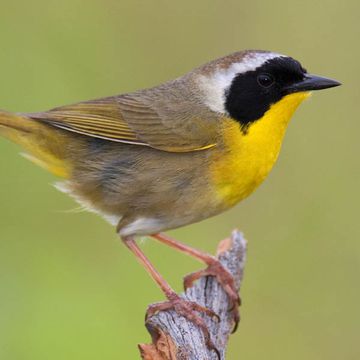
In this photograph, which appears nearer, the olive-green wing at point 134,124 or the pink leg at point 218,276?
the olive-green wing at point 134,124

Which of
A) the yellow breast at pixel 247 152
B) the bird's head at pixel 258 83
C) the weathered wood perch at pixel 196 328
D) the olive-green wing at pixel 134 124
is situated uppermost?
the olive-green wing at pixel 134 124

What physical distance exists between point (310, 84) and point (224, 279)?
1.33 metres

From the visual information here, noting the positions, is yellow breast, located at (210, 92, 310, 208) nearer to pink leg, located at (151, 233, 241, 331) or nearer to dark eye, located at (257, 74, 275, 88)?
dark eye, located at (257, 74, 275, 88)

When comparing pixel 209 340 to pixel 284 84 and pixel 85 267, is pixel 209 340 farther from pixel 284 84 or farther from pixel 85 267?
pixel 85 267

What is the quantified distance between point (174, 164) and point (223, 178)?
331 mm

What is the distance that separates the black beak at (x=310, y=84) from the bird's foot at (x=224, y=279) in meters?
1.21

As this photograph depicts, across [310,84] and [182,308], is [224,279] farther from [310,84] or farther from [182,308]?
[310,84]

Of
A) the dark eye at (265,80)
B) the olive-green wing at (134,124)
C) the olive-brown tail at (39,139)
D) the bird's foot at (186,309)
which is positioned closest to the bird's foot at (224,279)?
the bird's foot at (186,309)

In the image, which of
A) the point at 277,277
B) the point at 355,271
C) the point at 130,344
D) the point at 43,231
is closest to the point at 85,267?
the point at 43,231

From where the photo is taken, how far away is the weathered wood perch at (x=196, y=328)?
5.50 metres

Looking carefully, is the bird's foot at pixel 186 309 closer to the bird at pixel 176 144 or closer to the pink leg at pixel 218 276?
the bird at pixel 176 144

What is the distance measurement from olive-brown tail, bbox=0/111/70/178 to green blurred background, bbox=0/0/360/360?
2.78 ft

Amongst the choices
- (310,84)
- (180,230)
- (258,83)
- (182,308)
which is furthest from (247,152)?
(180,230)

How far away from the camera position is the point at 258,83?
6.58 metres
